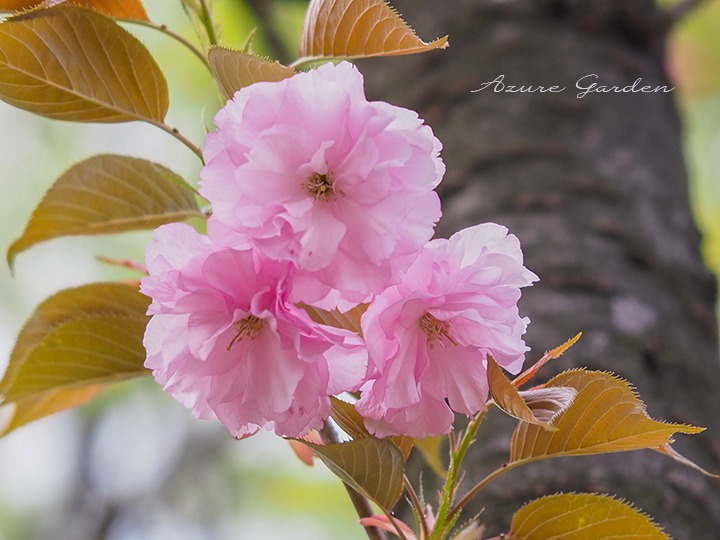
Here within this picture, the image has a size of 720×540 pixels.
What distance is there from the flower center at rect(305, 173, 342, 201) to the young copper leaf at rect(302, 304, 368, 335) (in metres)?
0.09

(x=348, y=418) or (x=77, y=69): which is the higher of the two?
(x=77, y=69)

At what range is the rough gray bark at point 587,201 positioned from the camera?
36.6 inches

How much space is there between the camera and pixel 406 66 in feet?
5.14

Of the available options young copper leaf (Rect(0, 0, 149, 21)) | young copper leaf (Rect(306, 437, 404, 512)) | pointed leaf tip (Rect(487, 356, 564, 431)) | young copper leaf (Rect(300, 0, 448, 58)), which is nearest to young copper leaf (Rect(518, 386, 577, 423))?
pointed leaf tip (Rect(487, 356, 564, 431))

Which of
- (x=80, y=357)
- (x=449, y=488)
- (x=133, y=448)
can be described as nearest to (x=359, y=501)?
(x=449, y=488)

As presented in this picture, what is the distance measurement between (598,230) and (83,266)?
3.43 meters

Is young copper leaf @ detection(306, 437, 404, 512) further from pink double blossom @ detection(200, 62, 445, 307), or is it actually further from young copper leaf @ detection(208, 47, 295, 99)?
young copper leaf @ detection(208, 47, 295, 99)

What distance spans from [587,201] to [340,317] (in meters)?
0.84

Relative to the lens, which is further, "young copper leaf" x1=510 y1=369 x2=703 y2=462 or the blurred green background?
the blurred green background

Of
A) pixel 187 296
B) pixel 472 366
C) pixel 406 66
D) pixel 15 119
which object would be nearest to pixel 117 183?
pixel 187 296

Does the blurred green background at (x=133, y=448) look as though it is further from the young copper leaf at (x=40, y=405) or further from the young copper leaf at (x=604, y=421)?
the young copper leaf at (x=604, y=421)

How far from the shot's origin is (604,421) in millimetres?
550

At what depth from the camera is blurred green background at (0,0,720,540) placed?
3498 millimetres

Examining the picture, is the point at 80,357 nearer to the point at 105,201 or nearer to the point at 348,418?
the point at 105,201
